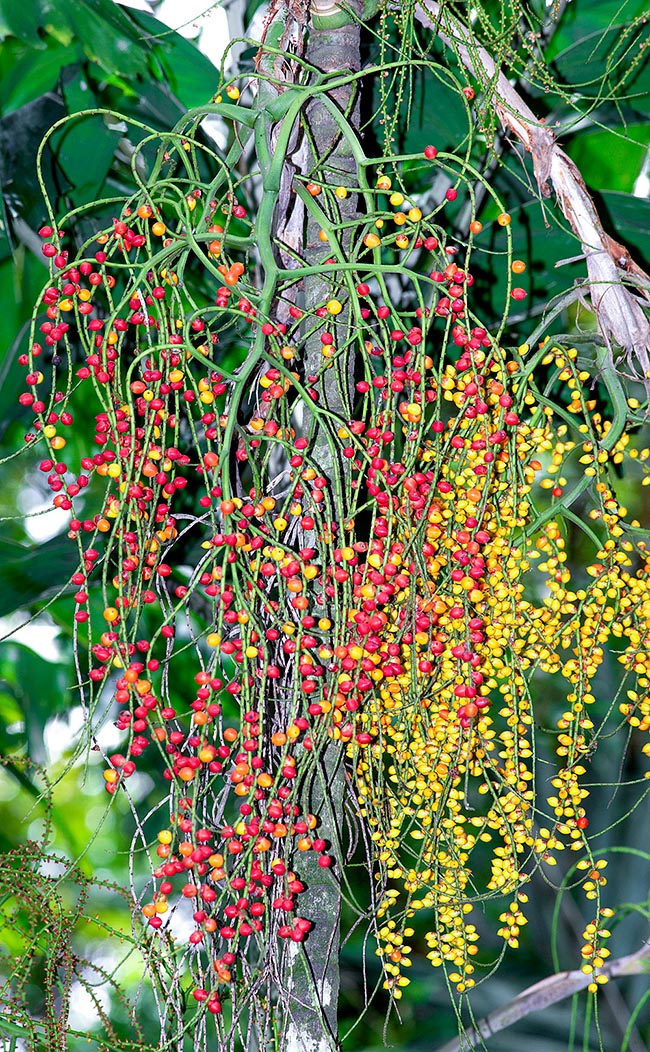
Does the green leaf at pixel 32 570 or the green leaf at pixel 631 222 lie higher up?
the green leaf at pixel 631 222

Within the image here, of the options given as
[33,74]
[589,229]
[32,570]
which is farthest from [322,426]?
[33,74]

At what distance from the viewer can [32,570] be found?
1.47 m

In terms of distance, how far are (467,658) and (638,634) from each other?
42 centimetres

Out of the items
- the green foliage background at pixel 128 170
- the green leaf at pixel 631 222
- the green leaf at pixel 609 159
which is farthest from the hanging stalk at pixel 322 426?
the green leaf at pixel 609 159

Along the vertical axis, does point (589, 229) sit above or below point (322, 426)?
above

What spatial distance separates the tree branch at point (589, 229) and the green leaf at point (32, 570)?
2.75 feet

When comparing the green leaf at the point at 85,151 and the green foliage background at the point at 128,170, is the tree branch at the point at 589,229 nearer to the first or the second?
the green foliage background at the point at 128,170

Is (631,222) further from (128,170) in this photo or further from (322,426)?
(322,426)

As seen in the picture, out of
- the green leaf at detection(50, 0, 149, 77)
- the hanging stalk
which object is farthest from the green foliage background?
the hanging stalk

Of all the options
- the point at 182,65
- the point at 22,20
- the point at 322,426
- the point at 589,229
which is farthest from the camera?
the point at 182,65

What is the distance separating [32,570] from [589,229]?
3.06 feet

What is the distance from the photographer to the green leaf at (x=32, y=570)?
4.79ft

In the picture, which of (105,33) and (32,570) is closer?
(105,33)

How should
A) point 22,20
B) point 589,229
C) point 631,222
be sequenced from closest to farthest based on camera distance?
1. point 589,229
2. point 22,20
3. point 631,222
